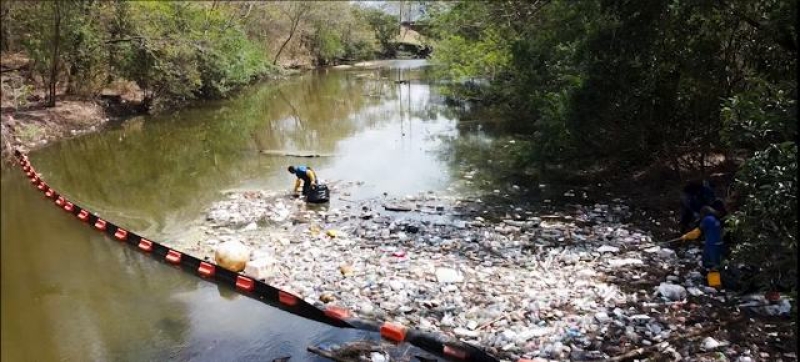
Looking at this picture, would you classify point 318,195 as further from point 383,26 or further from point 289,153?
point 383,26

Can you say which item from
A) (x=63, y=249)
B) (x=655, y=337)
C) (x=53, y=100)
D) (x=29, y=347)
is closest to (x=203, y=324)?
(x=29, y=347)

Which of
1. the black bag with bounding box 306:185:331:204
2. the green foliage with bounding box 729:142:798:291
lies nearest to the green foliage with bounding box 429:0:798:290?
the green foliage with bounding box 729:142:798:291

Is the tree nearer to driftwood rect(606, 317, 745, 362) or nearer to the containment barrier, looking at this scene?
the containment barrier

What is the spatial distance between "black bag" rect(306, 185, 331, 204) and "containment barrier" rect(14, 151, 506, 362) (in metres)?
3.23

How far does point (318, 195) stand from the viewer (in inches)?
458

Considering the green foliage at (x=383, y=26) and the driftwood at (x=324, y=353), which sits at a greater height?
the green foliage at (x=383, y=26)

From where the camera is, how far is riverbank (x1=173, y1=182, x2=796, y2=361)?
6016 mm

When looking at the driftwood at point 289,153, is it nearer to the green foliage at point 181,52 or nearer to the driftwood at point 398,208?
the driftwood at point 398,208

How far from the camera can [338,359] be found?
6070mm

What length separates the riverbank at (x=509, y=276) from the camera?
6.02 m

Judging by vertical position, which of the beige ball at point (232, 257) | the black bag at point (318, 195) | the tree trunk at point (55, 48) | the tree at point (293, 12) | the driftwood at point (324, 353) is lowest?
the driftwood at point (324, 353)

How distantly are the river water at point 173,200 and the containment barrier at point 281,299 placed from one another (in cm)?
13

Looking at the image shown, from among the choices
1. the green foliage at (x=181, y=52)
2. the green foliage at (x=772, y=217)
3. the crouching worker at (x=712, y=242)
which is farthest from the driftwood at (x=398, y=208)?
the green foliage at (x=181, y=52)

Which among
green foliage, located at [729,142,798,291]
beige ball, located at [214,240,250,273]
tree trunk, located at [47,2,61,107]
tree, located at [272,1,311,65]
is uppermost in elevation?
tree, located at [272,1,311,65]
